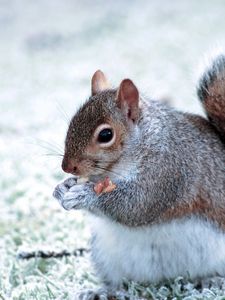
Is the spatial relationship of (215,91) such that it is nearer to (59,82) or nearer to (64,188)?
(64,188)

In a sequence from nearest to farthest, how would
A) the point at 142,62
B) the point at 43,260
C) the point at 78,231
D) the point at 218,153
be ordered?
the point at 218,153 → the point at 43,260 → the point at 78,231 → the point at 142,62

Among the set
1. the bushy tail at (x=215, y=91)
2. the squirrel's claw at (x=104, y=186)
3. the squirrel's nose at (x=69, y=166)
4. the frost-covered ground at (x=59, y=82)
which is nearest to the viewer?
the squirrel's nose at (x=69, y=166)

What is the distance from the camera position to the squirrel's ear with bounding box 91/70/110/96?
293cm

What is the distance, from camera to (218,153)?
2.89 m

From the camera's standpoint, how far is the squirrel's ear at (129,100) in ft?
8.88

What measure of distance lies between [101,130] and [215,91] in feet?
1.84

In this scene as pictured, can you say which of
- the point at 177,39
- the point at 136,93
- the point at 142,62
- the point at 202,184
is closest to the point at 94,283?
the point at 202,184

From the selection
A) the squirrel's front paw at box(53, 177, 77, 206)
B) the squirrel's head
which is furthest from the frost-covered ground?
the squirrel's head

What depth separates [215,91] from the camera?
294 cm

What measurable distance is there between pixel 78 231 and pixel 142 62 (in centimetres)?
704

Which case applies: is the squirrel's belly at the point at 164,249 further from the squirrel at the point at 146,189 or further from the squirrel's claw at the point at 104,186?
the squirrel's claw at the point at 104,186

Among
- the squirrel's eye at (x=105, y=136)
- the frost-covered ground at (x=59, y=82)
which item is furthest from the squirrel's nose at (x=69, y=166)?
the frost-covered ground at (x=59, y=82)

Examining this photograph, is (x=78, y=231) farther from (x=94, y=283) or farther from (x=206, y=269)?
(x=206, y=269)

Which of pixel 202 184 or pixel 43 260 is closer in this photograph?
pixel 202 184
